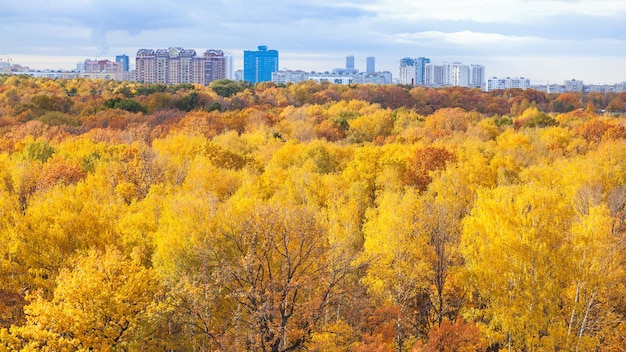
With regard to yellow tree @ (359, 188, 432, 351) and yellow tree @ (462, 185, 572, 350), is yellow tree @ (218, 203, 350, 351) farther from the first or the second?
yellow tree @ (462, 185, 572, 350)

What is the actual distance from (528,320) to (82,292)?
1480 cm

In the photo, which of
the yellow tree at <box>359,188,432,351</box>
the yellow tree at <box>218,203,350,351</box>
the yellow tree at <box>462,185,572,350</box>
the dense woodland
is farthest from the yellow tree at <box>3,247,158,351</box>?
the yellow tree at <box>462,185,572,350</box>

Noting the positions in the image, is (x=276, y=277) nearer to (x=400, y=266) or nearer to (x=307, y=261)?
(x=307, y=261)

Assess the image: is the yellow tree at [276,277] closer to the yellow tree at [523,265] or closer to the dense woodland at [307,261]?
the dense woodland at [307,261]

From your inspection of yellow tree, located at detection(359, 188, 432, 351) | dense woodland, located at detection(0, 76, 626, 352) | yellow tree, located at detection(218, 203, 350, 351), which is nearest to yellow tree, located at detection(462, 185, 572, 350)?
dense woodland, located at detection(0, 76, 626, 352)

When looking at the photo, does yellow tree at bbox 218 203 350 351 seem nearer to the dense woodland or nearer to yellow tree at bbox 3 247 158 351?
the dense woodland

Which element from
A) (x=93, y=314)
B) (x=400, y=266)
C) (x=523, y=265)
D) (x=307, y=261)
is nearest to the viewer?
(x=93, y=314)

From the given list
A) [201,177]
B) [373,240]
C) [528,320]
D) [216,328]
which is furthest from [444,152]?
[216,328]

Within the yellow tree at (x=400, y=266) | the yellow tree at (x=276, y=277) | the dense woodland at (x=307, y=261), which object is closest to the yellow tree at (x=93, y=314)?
the dense woodland at (x=307, y=261)

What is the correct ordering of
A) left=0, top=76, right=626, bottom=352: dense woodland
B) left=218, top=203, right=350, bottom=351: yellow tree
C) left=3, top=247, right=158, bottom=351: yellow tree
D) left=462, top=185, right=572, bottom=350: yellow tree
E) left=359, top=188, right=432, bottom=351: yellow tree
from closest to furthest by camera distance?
left=3, top=247, right=158, bottom=351: yellow tree
left=218, top=203, right=350, bottom=351: yellow tree
left=0, top=76, right=626, bottom=352: dense woodland
left=462, top=185, right=572, bottom=350: yellow tree
left=359, top=188, right=432, bottom=351: yellow tree

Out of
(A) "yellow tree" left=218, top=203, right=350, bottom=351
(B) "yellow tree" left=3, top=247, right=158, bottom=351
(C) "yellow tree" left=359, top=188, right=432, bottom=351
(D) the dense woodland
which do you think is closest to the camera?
(B) "yellow tree" left=3, top=247, right=158, bottom=351

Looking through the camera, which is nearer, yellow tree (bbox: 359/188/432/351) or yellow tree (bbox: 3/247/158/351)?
yellow tree (bbox: 3/247/158/351)

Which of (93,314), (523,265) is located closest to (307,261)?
(93,314)

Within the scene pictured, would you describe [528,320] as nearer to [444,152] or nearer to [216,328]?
[216,328]
